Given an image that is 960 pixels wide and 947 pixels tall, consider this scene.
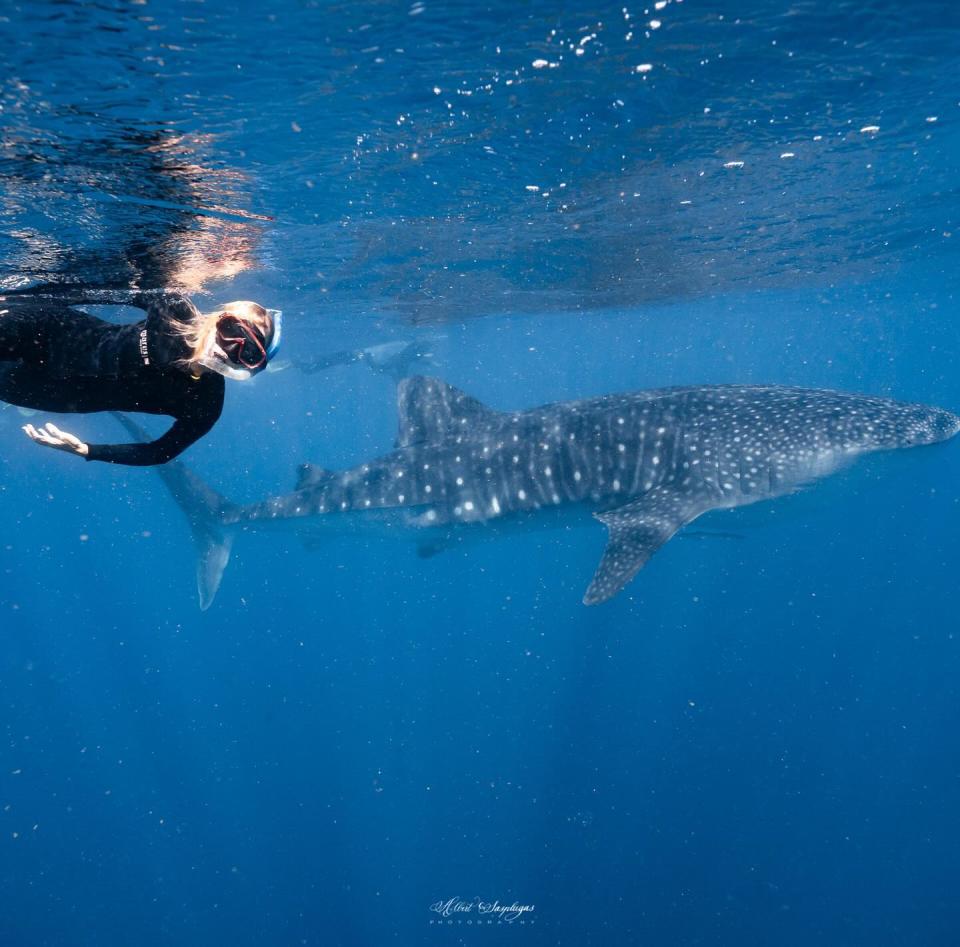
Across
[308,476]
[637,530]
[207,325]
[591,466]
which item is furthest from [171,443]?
[308,476]

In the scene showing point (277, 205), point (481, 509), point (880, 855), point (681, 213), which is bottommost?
point (880, 855)

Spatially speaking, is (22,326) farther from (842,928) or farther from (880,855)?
(880,855)

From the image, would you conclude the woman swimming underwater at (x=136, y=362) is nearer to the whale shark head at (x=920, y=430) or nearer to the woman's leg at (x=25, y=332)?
the woman's leg at (x=25, y=332)

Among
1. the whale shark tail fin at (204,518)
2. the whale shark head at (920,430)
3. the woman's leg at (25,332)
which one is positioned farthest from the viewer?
the whale shark tail fin at (204,518)

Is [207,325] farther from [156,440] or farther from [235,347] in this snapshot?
[156,440]

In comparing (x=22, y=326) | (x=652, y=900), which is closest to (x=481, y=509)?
(x=22, y=326)

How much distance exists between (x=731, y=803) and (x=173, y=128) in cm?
1597

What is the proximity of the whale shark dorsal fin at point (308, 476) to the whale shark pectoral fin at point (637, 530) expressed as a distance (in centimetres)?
525

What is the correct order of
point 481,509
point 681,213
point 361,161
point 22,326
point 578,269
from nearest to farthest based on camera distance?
point 22,326, point 361,161, point 481,509, point 681,213, point 578,269

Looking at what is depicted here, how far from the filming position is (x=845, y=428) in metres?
9.14

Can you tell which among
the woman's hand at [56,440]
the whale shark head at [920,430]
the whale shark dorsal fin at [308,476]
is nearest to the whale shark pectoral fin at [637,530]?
the whale shark head at [920,430]

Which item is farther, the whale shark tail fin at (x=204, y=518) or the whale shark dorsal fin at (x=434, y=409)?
the whale shark tail fin at (x=204, y=518)

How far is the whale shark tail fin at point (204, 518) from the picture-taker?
1267 centimetres

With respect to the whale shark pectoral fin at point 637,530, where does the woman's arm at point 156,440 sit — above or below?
above
